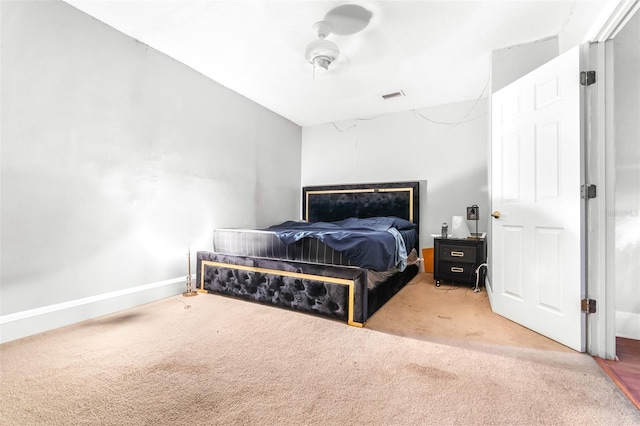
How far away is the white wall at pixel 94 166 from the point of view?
199 centimetres

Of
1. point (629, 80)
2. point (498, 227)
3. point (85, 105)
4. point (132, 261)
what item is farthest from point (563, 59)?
point (132, 261)

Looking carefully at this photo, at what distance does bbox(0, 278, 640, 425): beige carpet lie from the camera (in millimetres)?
1188

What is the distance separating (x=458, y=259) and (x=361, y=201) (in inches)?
72.2

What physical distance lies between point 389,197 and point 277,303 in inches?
106

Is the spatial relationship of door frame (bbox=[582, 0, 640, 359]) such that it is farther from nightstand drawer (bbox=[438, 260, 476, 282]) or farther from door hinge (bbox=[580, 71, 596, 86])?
nightstand drawer (bbox=[438, 260, 476, 282])

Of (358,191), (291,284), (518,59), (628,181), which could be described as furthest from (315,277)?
(518,59)

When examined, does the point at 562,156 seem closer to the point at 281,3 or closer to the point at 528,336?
the point at 528,336

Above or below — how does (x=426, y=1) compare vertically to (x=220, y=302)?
above

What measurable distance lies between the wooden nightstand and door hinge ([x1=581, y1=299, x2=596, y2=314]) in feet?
4.90

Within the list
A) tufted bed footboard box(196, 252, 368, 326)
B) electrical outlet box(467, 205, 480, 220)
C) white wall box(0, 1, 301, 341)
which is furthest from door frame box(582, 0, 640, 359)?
white wall box(0, 1, 301, 341)

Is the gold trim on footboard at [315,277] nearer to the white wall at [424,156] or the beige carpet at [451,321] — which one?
the beige carpet at [451,321]

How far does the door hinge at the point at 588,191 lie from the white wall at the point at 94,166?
11.7 feet

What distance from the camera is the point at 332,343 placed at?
6.18 feet

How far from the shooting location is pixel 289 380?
1.45 meters
